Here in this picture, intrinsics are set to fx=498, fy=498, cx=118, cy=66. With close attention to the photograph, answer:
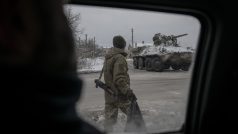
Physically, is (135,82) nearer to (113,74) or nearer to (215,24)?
(113,74)

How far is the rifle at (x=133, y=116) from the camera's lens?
2805mm

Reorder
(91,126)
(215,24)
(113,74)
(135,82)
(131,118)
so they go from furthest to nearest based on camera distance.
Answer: (113,74) → (135,82) → (131,118) → (215,24) → (91,126)

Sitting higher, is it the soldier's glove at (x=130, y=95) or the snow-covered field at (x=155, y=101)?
the snow-covered field at (x=155, y=101)

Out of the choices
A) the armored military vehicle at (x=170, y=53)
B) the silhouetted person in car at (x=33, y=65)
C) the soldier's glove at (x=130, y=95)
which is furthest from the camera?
the soldier's glove at (x=130, y=95)

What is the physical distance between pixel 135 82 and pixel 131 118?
841 mm

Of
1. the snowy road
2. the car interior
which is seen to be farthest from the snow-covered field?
the car interior

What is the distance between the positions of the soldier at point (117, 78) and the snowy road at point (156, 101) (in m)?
0.07

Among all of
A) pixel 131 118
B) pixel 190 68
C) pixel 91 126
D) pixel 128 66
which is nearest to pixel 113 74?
pixel 128 66

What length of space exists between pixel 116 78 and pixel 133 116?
49.3 inches

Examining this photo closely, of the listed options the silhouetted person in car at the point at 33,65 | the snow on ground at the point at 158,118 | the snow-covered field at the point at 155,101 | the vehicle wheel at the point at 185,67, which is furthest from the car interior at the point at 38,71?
the vehicle wheel at the point at 185,67

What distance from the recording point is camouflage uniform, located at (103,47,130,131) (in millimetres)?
3905

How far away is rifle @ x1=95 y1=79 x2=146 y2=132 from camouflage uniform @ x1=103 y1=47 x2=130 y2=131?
6 centimetres

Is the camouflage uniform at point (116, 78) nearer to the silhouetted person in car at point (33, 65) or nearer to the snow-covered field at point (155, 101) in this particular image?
the snow-covered field at point (155, 101)

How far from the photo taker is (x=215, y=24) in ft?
8.80
